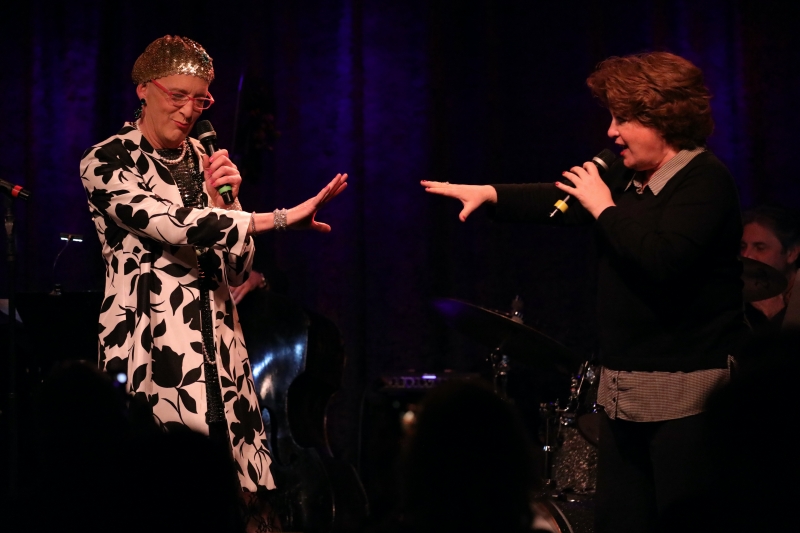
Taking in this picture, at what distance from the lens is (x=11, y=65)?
4559mm

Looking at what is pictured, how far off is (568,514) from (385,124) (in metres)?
2.21

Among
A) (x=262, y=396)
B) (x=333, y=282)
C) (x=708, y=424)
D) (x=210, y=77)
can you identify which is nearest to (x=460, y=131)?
(x=333, y=282)

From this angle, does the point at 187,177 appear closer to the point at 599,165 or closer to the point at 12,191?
the point at 12,191

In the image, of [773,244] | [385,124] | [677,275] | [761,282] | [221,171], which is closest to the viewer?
[677,275]

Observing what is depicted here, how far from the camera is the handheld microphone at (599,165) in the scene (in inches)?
86.3

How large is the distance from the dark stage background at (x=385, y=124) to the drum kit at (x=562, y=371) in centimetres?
→ 82

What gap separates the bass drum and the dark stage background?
3.97 ft

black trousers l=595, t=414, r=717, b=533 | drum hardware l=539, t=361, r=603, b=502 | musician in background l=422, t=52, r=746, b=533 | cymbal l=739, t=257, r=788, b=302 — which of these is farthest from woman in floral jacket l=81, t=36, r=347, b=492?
cymbal l=739, t=257, r=788, b=302

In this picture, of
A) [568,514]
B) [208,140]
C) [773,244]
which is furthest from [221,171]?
[773,244]

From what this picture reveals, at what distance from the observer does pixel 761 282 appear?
320 centimetres

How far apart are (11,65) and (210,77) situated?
256cm

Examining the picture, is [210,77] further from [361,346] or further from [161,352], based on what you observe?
[361,346]

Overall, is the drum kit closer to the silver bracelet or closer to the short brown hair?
the silver bracelet

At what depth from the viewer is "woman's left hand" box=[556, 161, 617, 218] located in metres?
2.08
